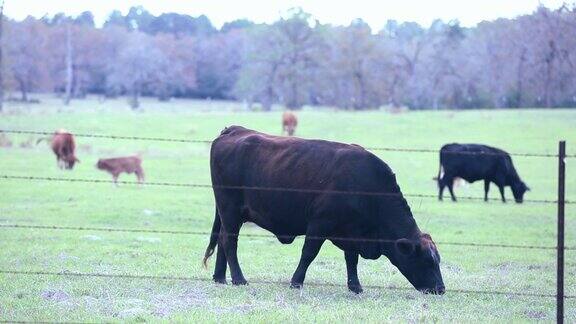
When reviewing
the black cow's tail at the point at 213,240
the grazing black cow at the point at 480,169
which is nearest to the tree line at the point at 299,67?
the grazing black cow at the point at 480,169

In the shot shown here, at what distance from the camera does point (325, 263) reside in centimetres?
1359

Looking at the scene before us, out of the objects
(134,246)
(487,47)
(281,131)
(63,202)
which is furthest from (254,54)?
(134,246)

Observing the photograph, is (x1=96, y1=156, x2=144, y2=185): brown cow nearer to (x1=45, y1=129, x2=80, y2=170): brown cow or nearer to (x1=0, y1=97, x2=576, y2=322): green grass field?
(x1=0, y1=97, x2=576, y2=322): green grass field

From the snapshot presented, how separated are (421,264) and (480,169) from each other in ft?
57.1

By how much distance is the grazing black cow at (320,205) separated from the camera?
34.1 ft

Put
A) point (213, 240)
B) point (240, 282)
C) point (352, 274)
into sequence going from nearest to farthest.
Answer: point (352, 274) < point (240, 282) < point (213, 240)

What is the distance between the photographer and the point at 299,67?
294 ft

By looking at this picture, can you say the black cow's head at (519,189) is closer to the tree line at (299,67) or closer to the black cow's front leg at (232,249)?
the black cow's front leg at (232,249)

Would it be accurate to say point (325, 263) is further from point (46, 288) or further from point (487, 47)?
point (487, 47)

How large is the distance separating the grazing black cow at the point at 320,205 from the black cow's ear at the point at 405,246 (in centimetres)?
1

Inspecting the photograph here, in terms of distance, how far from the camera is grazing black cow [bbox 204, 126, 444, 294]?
10406 mm

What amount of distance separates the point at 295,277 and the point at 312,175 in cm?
125

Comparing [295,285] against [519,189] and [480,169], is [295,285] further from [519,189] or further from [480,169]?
[480,169]

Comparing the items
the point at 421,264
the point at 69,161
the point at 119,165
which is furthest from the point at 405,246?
the point at 69,161
